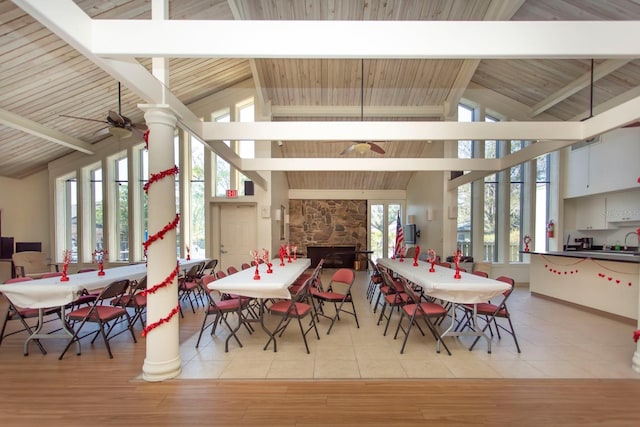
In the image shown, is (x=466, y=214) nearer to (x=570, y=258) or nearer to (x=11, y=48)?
(x=570, y=258)

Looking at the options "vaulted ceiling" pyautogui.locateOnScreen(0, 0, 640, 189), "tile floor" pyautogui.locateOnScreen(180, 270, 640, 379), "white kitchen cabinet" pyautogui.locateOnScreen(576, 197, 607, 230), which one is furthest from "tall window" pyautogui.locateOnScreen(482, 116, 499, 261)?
"tile floor" pyautogui.locateOnScreen(180, 270, 640, 379)

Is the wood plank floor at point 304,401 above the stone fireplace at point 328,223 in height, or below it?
below

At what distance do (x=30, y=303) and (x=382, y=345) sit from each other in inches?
156

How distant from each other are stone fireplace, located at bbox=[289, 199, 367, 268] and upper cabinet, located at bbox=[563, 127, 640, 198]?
5478 millimetres

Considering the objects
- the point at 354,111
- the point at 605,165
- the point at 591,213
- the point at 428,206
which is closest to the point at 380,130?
the point at 354,111

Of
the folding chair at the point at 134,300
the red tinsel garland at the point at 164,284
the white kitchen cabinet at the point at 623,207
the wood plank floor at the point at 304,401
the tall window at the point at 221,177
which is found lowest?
the wood plank floor at the point at 304,401

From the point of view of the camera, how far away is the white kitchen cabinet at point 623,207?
223 inches

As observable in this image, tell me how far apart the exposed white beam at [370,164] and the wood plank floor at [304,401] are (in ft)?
12.8

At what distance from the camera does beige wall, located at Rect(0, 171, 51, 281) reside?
6.75 m

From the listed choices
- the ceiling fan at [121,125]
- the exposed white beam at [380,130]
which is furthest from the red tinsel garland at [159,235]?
the ceiling fan at [121,125]

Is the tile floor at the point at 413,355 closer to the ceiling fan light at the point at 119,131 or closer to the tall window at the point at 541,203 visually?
the ceiling fan light at the point at 119,131

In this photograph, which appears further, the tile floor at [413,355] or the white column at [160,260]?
the tile floor at [413,355]

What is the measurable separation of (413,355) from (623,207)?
A: 599 centimetres

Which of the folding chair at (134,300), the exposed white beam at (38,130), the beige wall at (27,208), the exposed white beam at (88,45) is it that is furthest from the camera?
the beige wall at (27,208)
